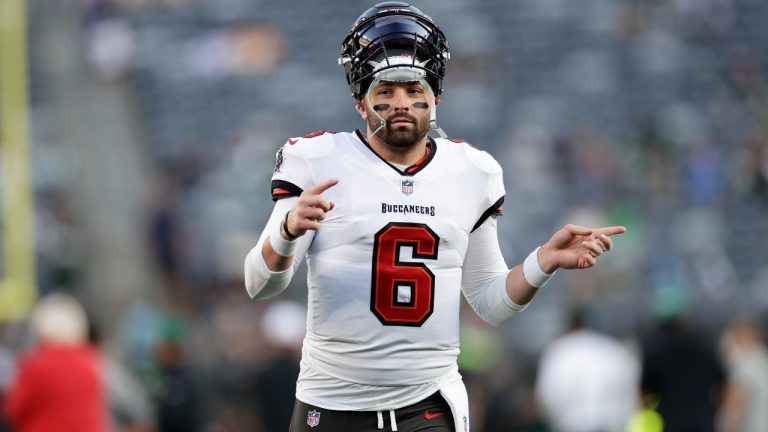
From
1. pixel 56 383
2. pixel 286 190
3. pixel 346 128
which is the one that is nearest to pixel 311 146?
pixel 286 190

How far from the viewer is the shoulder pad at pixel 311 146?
4336mm

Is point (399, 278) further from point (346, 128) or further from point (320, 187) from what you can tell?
point (346, 128)

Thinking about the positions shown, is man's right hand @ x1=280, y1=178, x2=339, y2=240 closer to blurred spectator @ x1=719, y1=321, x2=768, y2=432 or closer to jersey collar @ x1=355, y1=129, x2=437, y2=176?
jersey collar @ x1=355, y1=129, x2=437, y2=176

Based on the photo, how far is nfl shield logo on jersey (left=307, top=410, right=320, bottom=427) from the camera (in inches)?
170

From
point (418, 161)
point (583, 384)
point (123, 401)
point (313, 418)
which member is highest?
point (418, 161)

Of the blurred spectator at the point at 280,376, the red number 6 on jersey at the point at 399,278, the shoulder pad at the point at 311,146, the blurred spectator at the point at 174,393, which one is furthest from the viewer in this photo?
the blurred spectator at the point at 174,393

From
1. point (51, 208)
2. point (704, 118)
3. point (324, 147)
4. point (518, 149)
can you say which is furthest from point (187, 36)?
point (324, 147)

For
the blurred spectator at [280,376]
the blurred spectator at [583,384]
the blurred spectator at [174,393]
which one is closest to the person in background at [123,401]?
the blurred spectator at [174,393]

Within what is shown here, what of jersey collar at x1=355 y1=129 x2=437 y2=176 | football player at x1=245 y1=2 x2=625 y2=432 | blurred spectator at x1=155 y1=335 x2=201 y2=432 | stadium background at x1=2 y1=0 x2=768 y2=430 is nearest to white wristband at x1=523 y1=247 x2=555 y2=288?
football player at x1=245 y1=2 x2=625 y2=432

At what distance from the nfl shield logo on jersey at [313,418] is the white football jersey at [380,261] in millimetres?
130

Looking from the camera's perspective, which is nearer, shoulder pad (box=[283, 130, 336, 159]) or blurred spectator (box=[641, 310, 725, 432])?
shoulder pad (box=[283, 130, 336, 159])

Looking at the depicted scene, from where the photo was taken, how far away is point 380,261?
4234 mm

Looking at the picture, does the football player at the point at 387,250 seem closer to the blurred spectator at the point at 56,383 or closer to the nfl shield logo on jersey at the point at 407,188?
the nfl shield logo on jersey at the point at 407,188

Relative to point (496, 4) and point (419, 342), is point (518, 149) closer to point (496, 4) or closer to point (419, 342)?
point (496, 4)
